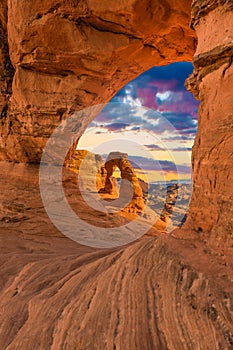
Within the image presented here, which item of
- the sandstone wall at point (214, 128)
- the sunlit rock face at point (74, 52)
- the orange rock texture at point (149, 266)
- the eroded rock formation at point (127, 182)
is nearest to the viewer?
the orange rock texture at point (149, 266)

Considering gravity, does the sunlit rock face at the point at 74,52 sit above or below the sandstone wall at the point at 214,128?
above

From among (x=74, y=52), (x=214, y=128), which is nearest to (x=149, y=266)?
(x=214, y=128)

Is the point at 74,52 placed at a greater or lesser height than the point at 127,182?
greater

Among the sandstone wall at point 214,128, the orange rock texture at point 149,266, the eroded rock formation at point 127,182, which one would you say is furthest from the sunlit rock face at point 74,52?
the eroded rock formation at point 127,182

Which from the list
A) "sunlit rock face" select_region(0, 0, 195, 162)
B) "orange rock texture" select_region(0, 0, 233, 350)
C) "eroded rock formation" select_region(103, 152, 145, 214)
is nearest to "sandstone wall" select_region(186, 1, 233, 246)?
"orange rock texture" select_region(0, 0, 233, 350)

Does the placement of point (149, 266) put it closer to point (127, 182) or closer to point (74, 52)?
point (74, 52)

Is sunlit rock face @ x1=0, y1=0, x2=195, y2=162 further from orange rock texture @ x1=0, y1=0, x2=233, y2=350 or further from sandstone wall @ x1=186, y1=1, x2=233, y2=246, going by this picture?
sandstone wall @ x1=186, y1=1, x2=233, y2=246

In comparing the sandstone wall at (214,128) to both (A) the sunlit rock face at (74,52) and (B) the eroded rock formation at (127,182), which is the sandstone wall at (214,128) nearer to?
(A) the sunlit rock face at (74,52)

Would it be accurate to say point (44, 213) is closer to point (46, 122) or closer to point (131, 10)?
point (46, 122)


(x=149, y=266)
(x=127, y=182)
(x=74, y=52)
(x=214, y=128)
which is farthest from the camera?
(x=127, y=182)

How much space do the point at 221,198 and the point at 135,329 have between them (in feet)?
4.75

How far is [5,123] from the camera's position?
8.33m

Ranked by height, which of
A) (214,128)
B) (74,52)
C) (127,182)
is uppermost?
(74,52)

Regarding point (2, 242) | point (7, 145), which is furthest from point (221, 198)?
point (7, 145)
